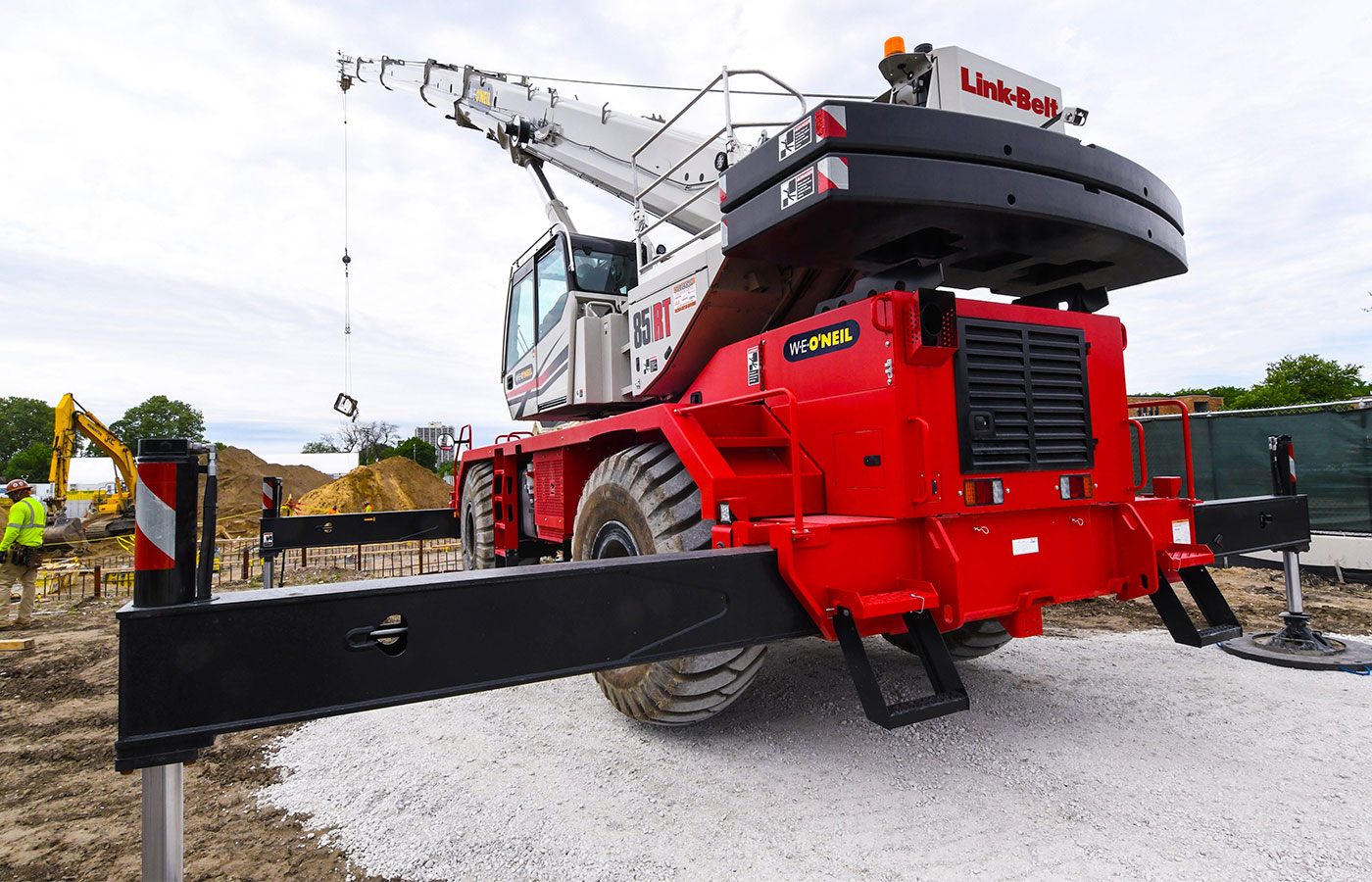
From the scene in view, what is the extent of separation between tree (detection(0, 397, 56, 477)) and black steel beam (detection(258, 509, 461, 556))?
73532 millimetres

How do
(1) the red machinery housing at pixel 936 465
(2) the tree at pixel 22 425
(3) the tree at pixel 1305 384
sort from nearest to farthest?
(1) the red machinery housing at pixel 936 465 < (3) the tree at pixel 1305 384 < (2) the tree at pixel 22 425

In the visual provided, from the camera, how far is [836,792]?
3.15 meters

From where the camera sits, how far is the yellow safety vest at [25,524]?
31.2 feet

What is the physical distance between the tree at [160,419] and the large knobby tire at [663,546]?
215 feet

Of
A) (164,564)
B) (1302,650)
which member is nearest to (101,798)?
(164,564)

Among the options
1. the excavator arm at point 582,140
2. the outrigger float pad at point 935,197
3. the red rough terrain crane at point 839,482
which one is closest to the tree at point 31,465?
the excavator arm at point 582,140

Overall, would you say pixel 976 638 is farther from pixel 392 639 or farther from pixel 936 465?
pixel 392 639

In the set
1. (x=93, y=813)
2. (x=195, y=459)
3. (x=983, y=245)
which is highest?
(x=983, y=245)

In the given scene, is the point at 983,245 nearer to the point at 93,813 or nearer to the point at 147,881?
the point at 147,881

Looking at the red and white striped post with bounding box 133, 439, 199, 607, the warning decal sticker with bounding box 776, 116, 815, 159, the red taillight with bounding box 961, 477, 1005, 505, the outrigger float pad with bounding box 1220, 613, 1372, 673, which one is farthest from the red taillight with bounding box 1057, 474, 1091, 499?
the red and white striped post with bounding box 133, 439, 199, 607

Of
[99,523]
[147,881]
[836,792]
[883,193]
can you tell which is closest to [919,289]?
[883,193]

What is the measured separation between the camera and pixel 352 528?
26.8 ft

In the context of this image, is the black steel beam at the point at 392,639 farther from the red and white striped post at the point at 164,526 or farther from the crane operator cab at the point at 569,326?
the crane operator cab at the point at 569,326

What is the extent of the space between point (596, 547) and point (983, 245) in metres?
2.55
